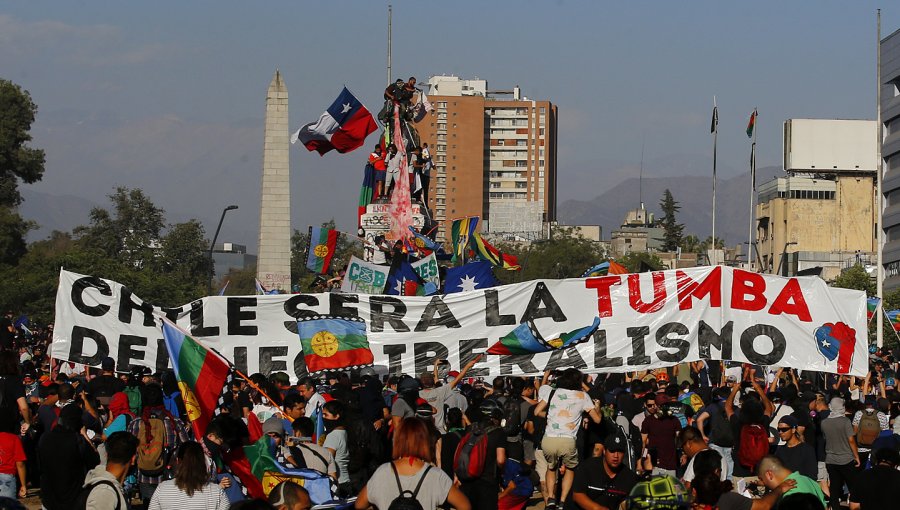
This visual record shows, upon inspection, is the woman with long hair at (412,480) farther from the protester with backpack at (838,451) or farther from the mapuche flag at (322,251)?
the mapuche flag at (322,251)

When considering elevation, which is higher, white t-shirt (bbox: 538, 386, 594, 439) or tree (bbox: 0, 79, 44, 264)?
tree (bbox: 0, 79, 44, 264)

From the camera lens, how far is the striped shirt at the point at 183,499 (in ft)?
31.7

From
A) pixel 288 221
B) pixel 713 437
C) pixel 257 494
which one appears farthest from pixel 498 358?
pixel 288 221

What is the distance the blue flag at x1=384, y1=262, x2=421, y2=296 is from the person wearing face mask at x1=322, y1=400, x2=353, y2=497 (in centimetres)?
1946

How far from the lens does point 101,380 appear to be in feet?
56.4

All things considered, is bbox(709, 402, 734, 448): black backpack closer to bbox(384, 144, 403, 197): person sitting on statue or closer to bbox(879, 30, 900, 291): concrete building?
bbox(384, 144, 403, 197): person sitting on statue

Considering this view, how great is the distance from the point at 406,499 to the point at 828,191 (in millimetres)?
121420

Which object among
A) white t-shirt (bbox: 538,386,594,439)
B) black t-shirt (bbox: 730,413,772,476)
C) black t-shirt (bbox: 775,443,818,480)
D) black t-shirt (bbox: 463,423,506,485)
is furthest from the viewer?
black t-shirt (bbox: 730,413,772,476)

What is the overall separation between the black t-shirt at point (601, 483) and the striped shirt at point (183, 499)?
3050 millimetres

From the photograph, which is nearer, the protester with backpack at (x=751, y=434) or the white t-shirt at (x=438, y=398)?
the protester with backpack at (x=751, y=434)

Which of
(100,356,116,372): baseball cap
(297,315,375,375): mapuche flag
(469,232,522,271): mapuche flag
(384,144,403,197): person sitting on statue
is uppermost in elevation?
(384,144,403,197): person sitting on statue

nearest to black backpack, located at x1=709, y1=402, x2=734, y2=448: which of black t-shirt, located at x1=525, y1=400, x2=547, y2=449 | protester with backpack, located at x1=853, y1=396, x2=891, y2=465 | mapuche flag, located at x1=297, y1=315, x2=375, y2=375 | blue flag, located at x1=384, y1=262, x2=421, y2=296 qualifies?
protester with backpack, located at x1=853, y1=396, x2=891, y2=465


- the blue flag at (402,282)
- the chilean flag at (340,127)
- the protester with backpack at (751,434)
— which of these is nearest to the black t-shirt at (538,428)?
the protester with backpack at (751,434)

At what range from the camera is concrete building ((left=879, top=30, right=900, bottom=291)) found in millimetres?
87062
